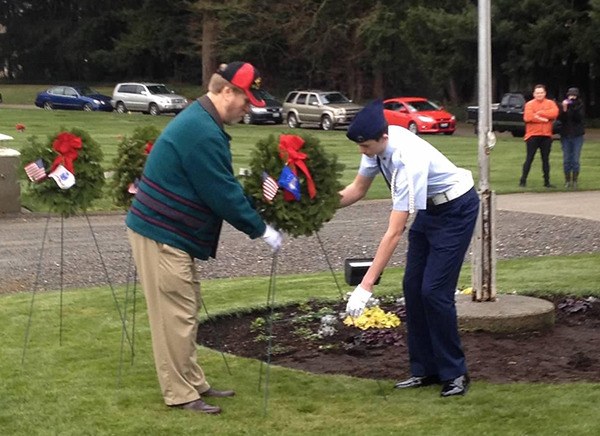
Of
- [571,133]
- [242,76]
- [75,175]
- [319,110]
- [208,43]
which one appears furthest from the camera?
[208,43]

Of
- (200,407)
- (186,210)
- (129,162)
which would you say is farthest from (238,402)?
(129,162)

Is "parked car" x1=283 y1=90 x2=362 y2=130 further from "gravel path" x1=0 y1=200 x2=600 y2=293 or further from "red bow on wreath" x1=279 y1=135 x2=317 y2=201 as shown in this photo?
"red bow on wreath" x1=279 y1=135 x2=317 y2=201

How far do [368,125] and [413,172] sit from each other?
0.36m

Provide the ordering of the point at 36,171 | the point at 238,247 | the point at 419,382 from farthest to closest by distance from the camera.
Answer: the point at 238,247 → the point at 36,171 → the point at 419,382

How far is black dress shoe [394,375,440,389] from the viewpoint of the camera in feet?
21.7

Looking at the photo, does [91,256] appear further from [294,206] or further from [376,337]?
[294,206]

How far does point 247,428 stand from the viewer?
5.82 meters

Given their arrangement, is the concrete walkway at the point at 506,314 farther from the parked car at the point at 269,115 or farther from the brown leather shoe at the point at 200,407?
the parked car at the point at 269,115

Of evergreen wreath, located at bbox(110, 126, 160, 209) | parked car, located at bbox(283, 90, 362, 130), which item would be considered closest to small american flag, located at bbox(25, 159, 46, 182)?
evergreen wreath, located at bbox(110, 126, 160, 209)

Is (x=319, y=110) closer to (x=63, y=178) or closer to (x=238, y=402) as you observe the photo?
(x=63, y=178)

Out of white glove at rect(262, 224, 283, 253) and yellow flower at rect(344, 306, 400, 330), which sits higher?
white glove at rect(262, 224, 283, 253)

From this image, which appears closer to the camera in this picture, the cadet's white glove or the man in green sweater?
the man in green sweater

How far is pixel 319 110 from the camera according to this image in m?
42.8

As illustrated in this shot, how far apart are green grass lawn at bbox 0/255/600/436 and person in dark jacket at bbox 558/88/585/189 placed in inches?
499
